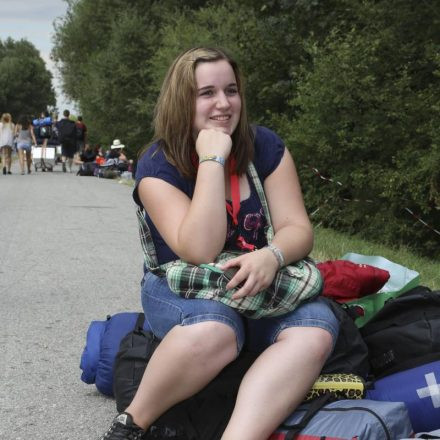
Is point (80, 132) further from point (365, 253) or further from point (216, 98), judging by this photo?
point (216, 98)

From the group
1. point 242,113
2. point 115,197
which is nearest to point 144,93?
point 115,197

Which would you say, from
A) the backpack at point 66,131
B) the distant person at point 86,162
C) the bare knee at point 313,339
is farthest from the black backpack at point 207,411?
the backpack at point 66,131

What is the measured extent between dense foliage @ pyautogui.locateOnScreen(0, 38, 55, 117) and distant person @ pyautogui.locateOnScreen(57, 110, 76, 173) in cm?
8068

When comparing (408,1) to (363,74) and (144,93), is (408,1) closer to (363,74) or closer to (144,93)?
(363,74)

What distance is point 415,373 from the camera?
3240 millimetres

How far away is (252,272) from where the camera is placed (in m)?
3.03

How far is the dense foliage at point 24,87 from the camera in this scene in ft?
359

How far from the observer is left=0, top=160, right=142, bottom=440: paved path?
3705 mm

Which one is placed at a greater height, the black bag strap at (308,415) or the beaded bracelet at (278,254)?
the beaded bracelet at (278,254)

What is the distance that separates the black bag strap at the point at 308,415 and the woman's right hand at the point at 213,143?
971mm

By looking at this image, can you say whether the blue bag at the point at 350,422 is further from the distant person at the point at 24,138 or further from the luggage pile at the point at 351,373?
the distant person at the point at 24,138

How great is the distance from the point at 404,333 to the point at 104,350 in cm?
130

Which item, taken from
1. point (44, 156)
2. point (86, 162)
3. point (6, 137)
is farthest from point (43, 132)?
point (6, 137)

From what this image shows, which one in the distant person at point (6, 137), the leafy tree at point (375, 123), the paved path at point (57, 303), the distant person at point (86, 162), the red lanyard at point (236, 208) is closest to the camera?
the red lanyard at point (236, 208)
